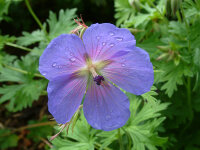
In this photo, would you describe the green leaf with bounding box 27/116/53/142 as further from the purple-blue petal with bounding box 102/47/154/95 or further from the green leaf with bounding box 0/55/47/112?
the purple-blue petal with bounding box 102/47/154/95

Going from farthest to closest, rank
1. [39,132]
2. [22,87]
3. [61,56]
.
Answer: [39,132], [22,87], [61,56]

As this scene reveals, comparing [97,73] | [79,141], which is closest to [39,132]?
[79,141]

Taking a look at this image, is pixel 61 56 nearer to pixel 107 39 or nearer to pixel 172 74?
pixel 107 39

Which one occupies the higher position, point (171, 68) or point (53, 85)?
point (53, 85)

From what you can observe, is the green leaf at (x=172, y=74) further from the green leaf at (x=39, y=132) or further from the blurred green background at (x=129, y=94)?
the green leaf at (x=39, y=132)

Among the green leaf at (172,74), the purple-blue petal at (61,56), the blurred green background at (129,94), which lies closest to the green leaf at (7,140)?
the blurred green background at (129,94)

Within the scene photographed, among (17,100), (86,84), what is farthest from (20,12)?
(86,84)

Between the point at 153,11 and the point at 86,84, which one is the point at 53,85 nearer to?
the point at 86,84

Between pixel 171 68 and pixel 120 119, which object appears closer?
pixel 120 119
